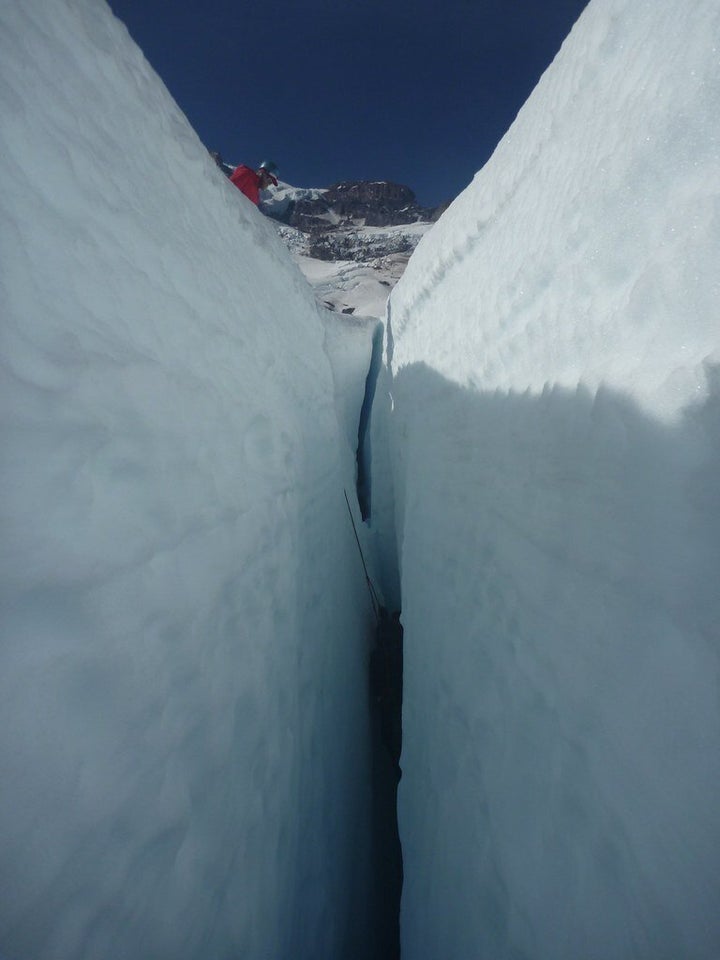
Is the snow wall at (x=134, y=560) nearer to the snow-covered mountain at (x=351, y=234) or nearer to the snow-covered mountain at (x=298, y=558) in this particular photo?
the snow-covered mountain at (x=298, y=558)

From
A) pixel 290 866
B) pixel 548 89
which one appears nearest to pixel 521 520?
pixel 290 866

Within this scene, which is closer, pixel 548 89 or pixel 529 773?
pixel 529 773

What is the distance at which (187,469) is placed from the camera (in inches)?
41.6

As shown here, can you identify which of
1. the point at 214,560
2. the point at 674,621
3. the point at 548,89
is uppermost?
the point at 548,89

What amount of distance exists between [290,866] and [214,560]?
111 centimetres

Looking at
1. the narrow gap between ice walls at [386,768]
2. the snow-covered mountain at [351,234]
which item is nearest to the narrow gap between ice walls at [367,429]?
the narrow gap between ice walls at [386,768]

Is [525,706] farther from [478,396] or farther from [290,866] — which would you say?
[478,396]

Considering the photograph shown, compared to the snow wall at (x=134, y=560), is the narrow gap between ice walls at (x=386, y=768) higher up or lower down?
lower down

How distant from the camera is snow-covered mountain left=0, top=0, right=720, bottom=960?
63 centimetres

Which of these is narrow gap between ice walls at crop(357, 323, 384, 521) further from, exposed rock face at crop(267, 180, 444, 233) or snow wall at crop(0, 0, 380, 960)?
exposed rock face at crop(267, 180, 444, 233)

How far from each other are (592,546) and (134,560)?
938 mm

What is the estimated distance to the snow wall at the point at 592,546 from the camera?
67 cm

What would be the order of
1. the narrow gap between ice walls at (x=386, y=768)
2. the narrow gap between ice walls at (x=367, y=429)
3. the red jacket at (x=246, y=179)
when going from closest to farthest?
the narrow gap between ice walls at (x=386, y=768) → the red jacket at (x=246, y=179) → the narrow gap between ice walls at (x=367, y=429)

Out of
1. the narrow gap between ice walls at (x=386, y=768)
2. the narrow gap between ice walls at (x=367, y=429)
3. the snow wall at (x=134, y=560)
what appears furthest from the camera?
the narrow gap between ice walls at (x=367, y=429)
